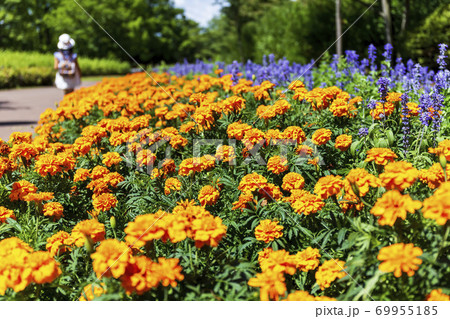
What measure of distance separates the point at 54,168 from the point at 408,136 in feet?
8.95

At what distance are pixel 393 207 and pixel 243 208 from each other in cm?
113

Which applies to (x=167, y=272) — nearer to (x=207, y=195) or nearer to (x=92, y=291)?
(x=92, y=291)

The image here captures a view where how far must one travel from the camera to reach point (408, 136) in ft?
10.6

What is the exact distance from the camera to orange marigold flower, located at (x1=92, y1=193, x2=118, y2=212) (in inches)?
109

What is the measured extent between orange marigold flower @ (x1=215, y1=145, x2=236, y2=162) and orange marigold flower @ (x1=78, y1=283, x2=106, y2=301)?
135 centimetres

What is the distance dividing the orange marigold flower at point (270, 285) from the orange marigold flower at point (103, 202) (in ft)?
4.56

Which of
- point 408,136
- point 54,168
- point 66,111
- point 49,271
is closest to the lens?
point 49,271

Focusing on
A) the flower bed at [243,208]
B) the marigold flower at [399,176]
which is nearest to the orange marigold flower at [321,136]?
the flower bed at [243,208]

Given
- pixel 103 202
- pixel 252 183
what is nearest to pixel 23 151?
pixel 103 202

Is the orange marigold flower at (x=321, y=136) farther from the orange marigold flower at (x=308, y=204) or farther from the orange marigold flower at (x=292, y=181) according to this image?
the orange marigold flower at (x=308, y=204)

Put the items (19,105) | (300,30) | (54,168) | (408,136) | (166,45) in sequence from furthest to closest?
(166,45) < (300,30) < (19,105) < (408,136) < (54,168)

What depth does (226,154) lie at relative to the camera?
3.00m
